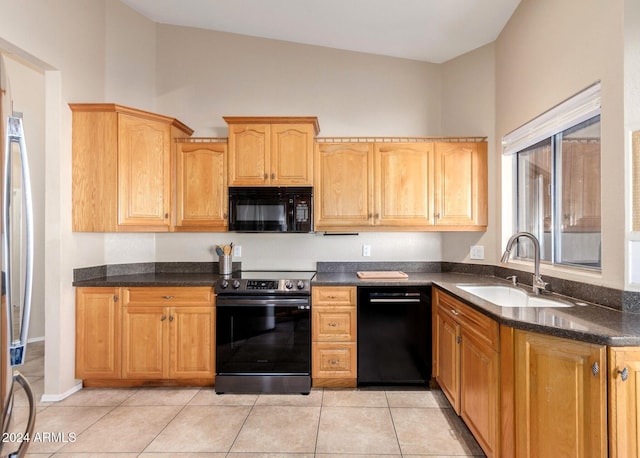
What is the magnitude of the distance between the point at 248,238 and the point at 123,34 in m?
2.24

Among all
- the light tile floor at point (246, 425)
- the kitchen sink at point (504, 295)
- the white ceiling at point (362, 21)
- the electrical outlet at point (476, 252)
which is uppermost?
the white ceiling at point (362, 21)

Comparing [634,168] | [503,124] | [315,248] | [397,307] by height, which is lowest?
[397,307]

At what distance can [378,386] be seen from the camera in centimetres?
279

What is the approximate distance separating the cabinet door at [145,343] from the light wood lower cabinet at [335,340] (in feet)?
3.95

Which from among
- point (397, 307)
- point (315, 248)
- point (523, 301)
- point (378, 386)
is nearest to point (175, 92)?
point (315, 248)

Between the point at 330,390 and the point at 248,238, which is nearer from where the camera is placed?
the point at 330,390

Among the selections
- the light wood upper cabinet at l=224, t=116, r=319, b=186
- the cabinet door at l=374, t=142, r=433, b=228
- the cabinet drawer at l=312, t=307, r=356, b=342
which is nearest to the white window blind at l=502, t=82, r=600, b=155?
the cabinet door at l=374, t=142, r=433, b=228

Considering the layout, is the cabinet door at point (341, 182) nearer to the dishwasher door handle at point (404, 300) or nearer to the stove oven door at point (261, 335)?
the dishwasher door handle at point (404, 300)

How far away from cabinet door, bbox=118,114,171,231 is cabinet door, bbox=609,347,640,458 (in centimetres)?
305

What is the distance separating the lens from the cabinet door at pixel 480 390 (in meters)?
A: 1.73

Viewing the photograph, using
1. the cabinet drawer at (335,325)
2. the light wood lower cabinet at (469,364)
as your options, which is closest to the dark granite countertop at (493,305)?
the light wood lower cabinet at (469,364)

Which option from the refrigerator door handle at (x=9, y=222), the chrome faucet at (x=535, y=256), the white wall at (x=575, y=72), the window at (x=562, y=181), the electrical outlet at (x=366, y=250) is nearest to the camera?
the refrigerator door handle at (x=9, y=222)

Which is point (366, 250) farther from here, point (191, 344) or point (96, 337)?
point (96, 337)

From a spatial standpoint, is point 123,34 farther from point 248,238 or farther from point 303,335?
point 303,335
